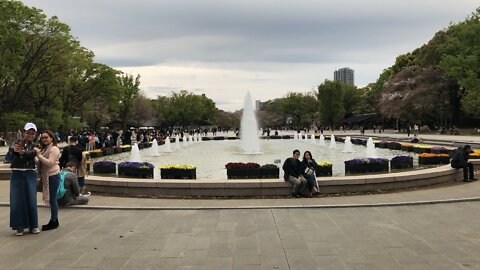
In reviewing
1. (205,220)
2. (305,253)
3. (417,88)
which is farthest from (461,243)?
(417,88)

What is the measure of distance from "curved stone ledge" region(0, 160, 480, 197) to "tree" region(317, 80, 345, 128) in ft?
286

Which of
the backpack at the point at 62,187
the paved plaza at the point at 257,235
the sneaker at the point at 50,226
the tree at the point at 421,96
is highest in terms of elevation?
the tree at the point at 421,96

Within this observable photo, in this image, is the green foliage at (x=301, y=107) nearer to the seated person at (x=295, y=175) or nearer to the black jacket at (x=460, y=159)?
the black jacket at (x=460, y=159)

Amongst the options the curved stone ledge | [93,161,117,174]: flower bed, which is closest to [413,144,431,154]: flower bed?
the curved stone ledge

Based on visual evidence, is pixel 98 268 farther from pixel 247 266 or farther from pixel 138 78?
pixel 138 78

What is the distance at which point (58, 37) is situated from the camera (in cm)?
4531

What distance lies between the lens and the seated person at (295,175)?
1163 cm

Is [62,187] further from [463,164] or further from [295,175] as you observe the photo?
[463,164]

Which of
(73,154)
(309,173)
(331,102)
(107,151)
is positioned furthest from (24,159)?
(331,102)

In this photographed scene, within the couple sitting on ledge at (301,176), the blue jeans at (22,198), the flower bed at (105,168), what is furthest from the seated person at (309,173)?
the flower bed at (105,168)

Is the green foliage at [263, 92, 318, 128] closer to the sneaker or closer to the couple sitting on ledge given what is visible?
the couple sitting on ledge

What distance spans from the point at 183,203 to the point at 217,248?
426cm

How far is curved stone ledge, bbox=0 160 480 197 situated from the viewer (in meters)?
11.9

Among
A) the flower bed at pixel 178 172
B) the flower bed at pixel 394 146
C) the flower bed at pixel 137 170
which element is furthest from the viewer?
the flower bed at pixel 394 146
